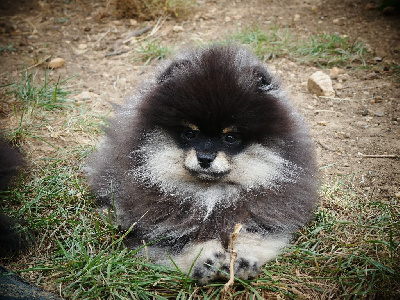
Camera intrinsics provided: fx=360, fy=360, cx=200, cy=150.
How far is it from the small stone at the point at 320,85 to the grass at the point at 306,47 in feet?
1.60

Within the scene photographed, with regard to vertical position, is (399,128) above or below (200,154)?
below

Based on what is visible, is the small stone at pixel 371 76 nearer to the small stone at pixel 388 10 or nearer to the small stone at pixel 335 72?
the small stone at pixel 335 72

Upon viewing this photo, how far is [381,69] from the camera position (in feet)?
15.3

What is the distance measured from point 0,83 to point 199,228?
366 centimetres

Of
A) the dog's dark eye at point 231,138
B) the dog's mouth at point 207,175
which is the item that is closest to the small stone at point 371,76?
the dog's dark eye at point 231,138

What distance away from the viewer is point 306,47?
5.09 metres

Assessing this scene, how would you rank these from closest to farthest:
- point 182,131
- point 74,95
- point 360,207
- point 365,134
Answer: point 182,131 < point 360,207 < point 365,134 < point 74,95

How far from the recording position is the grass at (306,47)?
4.89 meters

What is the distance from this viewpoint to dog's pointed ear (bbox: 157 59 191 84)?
2.32 meters

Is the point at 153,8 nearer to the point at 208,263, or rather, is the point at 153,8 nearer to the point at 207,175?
the point at 207,175

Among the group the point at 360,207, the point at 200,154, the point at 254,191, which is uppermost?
the point at 200,154

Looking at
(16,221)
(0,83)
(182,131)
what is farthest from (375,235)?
(0,83)

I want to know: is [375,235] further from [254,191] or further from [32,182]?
[32,182]

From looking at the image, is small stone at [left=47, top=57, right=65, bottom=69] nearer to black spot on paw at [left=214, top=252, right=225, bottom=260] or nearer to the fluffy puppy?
the fluffy puppy
